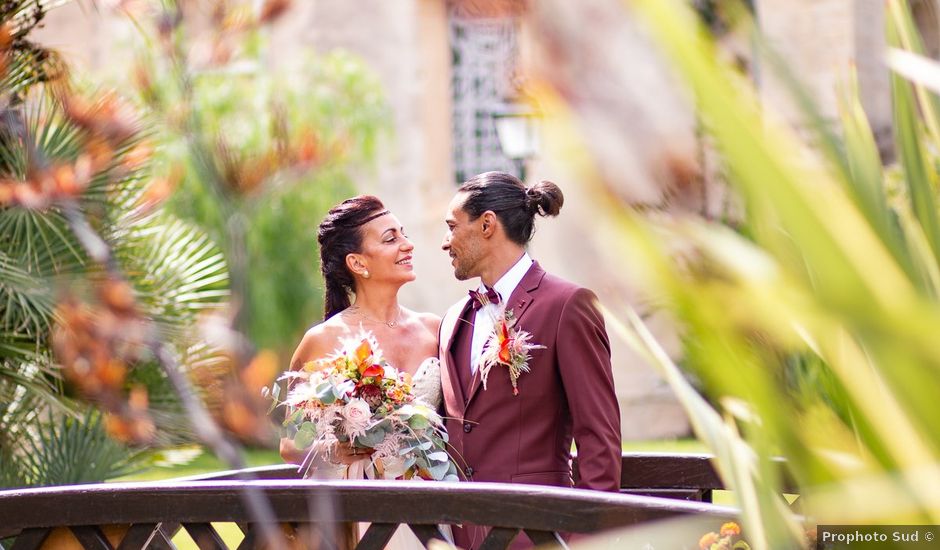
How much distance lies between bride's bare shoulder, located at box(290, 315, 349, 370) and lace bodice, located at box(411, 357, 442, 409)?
1.01 ft

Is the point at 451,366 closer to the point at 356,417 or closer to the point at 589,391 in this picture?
the point at 356,417

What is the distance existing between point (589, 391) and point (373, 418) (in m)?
0.68

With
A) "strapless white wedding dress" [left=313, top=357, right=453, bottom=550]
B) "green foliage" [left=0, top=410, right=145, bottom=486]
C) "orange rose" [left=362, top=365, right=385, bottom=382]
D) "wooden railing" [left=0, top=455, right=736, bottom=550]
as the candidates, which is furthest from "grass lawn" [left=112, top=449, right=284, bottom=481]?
"wooden railing" [left=0, top=455, right=736, bottom=550]

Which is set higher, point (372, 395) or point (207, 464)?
point (372, 395)

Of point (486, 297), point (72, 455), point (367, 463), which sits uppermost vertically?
point (486, 297)

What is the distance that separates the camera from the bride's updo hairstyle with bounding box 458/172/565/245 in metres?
3.54

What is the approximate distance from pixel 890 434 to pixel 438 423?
269cm

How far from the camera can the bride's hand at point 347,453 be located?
364 centimetres

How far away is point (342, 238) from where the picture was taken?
13.6 feet

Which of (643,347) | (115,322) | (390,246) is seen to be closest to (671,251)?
(643,347)

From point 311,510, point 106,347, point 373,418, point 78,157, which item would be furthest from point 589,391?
point 78,157

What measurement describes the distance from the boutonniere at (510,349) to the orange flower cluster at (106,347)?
1032 mm

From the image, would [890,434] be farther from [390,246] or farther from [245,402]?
[390,246]

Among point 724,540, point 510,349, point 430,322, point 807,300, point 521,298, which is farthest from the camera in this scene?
point 430,322
